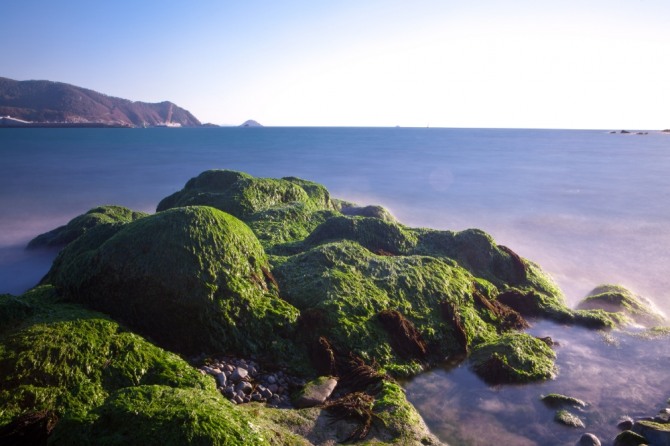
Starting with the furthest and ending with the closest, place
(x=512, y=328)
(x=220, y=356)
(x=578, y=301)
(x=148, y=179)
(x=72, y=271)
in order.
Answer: (x=148, y=179), (x=578, y=301), (x=512, y=328), (x=72, y=271), (x=220, y=356)

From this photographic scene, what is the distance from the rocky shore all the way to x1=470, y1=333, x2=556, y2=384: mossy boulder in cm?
2

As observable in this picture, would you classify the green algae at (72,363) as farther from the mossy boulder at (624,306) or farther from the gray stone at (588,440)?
the mossy boulder at (624,306)

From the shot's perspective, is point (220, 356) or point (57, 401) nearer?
point (57, 401)

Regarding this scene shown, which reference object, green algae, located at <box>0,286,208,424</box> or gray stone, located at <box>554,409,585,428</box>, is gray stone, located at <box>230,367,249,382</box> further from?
gray stone, located at <box>554,409,585,428</box>

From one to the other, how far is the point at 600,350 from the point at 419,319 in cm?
Answer: 329

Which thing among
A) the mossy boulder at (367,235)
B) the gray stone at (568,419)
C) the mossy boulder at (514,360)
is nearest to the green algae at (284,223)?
the mossy boulder at (367,235)

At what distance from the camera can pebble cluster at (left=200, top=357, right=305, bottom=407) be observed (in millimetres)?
5309

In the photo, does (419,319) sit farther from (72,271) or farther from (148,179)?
(148,179)

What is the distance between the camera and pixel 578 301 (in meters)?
11.2

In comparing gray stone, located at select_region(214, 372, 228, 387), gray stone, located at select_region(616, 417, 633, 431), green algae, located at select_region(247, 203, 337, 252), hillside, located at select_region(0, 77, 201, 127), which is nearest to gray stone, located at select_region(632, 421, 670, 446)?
gray stone, located at select_region(616, 417, 633, 431)

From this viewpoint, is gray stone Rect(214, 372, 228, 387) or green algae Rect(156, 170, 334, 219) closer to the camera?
gray stone Rect(214, 372, 228, 387)

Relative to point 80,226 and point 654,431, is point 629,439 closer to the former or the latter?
point 654,431

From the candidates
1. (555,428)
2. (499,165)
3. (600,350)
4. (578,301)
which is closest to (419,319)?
(555,428)

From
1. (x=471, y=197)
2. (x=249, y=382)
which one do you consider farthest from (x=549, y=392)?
(x=471, y=197)
